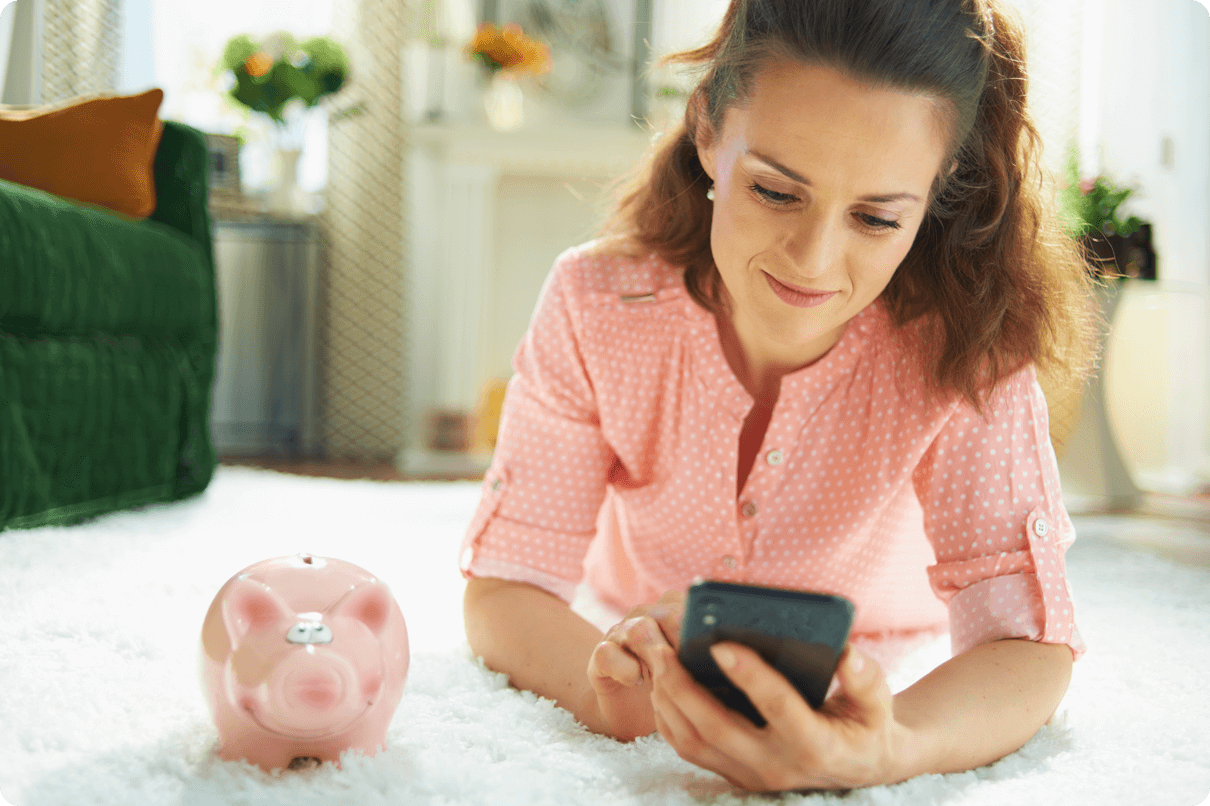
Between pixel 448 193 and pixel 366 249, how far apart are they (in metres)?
0.33

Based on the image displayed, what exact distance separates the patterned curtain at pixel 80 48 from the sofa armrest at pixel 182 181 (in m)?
1.18

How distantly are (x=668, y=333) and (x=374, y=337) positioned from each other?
7.19ft

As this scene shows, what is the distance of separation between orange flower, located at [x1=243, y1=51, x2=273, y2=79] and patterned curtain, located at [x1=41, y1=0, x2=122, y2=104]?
438mm

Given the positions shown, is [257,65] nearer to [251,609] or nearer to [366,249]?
[366,249]

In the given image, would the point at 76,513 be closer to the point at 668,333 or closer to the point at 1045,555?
the point at 668,333

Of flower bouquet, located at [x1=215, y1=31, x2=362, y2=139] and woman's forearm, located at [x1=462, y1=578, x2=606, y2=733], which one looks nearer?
woman's forearm, located at [x1=462, y1=578, x2=606, y2=733]

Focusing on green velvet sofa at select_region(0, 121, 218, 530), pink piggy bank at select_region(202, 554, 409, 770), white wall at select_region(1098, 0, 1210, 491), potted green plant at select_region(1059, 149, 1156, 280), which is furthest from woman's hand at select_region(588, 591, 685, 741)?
white wall at select_region(1098, 0, 1210, 491)

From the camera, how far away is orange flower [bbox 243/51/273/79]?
260cm

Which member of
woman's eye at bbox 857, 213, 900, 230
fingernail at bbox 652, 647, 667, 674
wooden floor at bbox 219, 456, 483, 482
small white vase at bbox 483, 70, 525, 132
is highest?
small white vase at bbox 483, 70, 525, 132

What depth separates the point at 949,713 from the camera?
58 centimetres

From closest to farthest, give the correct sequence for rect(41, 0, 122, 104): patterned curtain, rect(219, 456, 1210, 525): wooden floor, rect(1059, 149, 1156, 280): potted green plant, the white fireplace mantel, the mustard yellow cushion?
the mustard yellow cushion, rect(1059, 149, 1156, 280): potted green plant, rect(219, 456, 1210, 525): wooden floor, rect(41, 0, 122, 104): patterned curtain, the white fireplace mantel

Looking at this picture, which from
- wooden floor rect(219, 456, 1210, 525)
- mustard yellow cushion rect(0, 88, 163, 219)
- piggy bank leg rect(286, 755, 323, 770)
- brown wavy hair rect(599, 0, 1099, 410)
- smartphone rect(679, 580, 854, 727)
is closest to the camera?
smartphone rect(679, 580, 854, 727)

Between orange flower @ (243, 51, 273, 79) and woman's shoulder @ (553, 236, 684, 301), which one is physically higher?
orange flower @ (243, 51, 273, 79)

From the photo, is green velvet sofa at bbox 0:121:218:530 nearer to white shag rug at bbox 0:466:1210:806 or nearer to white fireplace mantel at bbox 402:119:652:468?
white shag rug at bbox 0:466:1210:806
